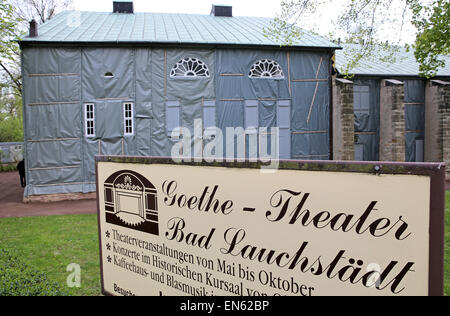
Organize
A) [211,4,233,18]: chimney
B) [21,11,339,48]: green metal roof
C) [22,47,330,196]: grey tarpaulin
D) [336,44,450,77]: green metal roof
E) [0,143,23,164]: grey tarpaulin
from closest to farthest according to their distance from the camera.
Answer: [22,47,330,196]: grey tarpaulin → [21,11,339,48]: green metal roof → [336,44,450,77]: green metal roof → [211,4,233,18]: chimney → [0,143,23,164]: grey tarpaulin

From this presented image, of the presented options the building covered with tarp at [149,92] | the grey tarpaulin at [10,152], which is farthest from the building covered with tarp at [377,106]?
the grey tarpaulin at [10,152]

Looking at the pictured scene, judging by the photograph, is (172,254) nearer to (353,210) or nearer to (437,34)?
(353,210)

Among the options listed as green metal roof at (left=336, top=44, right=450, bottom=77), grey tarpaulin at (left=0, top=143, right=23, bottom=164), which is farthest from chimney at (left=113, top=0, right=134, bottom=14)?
grey tarpaulin at (left=0, top=143, right=23, bottom=164)

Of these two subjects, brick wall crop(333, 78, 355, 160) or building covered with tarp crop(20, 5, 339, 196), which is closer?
building covered with tarp crop(20, 5, 339, 196)

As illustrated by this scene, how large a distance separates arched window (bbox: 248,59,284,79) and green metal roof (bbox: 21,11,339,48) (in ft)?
3.26

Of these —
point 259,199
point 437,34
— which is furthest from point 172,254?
point 437,34

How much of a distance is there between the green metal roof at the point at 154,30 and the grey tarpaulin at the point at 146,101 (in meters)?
0.52

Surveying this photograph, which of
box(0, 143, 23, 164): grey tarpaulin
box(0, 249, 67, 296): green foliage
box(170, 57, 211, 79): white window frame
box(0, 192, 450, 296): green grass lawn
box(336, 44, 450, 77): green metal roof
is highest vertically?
box(336, 44, 450, 77): green metal roof

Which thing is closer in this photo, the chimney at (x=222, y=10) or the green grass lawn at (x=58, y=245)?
the green grass lawn at (x=58, y=245)

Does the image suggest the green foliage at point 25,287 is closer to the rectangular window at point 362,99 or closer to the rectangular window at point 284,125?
the rectangular window at point 284,125

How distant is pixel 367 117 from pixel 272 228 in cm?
2029

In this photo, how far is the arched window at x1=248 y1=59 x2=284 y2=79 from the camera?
58.3 feet

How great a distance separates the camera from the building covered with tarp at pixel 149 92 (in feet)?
53.0

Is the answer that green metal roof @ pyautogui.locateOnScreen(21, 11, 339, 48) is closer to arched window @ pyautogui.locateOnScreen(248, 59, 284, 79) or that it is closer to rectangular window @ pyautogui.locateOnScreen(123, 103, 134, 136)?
arched window @ pyautogui.locateOnScreen(248, 59, 284, 79)
